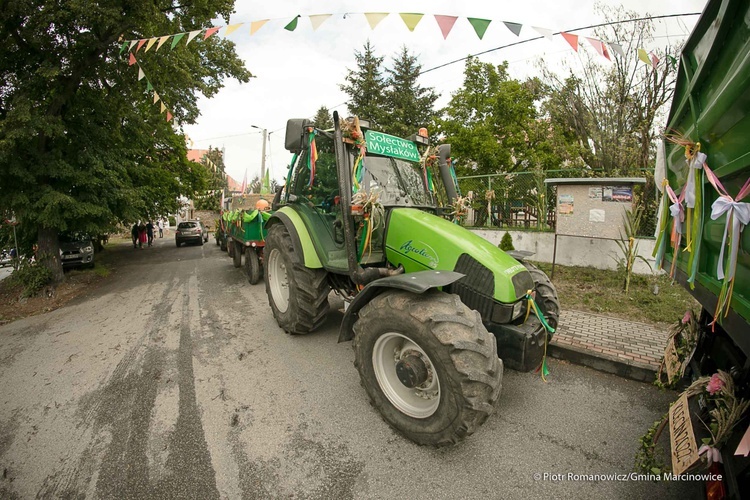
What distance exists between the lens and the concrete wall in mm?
6805

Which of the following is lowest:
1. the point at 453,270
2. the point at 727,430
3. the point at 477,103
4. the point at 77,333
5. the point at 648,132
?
the point at 77,333

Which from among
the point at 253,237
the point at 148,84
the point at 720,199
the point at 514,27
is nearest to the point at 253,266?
the point at 253,237

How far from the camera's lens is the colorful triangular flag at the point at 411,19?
4523 mm

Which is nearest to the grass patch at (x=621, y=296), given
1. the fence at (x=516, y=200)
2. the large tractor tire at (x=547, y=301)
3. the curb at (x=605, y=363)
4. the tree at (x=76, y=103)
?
the curb at (x=605, y=363)

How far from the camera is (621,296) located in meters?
5.85

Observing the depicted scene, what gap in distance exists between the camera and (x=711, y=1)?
1.81 metres

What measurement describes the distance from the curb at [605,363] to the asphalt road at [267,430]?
98 mm

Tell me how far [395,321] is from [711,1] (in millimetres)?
2537

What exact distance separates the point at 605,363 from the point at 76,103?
11.5 meters

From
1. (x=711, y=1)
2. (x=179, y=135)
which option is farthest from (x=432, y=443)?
(x=179, y=135)

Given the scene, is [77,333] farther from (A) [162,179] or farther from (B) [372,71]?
(B) [372,71]

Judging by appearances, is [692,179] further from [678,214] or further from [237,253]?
[237,253]

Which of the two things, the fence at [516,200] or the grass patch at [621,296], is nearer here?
the grass patch at [621,296]

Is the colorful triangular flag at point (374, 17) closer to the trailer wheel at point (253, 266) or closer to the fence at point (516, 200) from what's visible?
the fence at point (516, 200)
